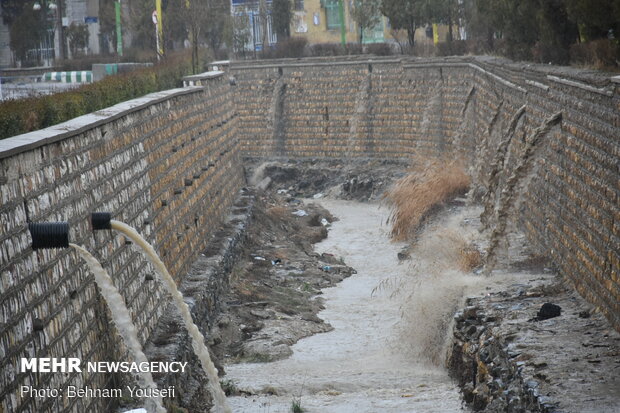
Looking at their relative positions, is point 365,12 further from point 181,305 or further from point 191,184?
point 181,305

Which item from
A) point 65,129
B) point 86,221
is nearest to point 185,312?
point 86,221

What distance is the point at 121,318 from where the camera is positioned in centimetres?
899

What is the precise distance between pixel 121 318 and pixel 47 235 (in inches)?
71.1

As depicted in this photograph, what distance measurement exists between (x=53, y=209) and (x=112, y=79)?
734cm

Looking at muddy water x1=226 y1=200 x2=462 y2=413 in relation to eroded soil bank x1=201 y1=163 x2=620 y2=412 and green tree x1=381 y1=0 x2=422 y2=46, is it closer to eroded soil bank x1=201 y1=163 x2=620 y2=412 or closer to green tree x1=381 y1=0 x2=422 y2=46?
eroded soil bank x1=201 y1=163 x2=620 y2=412

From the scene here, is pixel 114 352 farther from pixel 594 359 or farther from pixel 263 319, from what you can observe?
pixel 263 319

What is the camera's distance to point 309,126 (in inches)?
1244

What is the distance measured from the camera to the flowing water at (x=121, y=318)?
26.7ft

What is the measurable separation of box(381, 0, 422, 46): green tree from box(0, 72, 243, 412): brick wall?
20.4m

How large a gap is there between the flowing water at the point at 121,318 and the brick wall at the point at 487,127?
4.32m

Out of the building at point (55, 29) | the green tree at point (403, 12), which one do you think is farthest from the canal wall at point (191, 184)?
the building at point (55, 29)

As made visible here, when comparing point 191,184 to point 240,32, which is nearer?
point 191,184

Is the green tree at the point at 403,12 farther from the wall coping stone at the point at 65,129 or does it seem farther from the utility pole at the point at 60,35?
the wall coping stone at the point at 65,129

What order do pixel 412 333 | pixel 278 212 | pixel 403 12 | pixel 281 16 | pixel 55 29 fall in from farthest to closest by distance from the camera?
pixel 281 16 < pixel 55 29 < pixel 403 12 < pixel 278 212 < pixel 412 333
